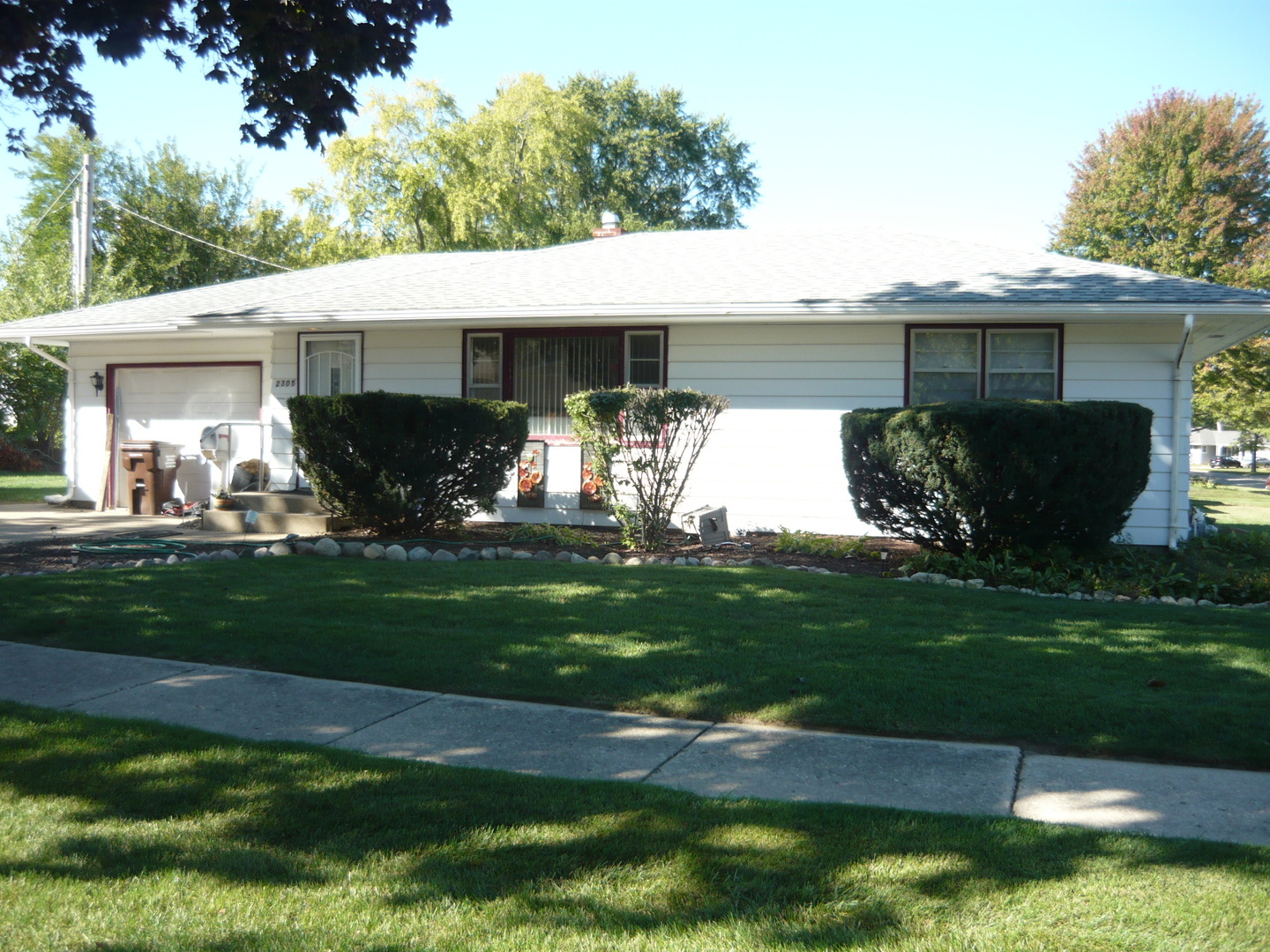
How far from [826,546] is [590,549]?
2.48 m

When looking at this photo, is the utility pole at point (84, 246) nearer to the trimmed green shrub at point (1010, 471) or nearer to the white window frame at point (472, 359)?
the white window frame at point (472, 359)

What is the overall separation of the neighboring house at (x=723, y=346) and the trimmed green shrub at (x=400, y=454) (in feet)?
6.82

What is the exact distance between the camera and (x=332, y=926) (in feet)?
9.33

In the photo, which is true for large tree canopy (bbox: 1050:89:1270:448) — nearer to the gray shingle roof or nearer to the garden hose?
the gray shingle roof

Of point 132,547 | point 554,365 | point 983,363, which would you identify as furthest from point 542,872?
point 554,365

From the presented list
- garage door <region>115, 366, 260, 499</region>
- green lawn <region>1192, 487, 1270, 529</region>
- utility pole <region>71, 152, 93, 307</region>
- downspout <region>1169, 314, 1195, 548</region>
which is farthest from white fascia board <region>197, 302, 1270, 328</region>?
utility pole <region>71, 152, 93, 307</region>

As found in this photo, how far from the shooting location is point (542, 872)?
3186 millimetres

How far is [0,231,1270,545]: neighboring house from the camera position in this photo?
36.2ft

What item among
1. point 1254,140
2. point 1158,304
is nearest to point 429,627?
point 1158,304

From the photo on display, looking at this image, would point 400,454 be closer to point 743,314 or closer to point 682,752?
point 743,314

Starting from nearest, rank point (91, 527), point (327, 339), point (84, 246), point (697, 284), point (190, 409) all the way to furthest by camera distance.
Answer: point (697, 284) < point (91, 527) < point (327, 339) < point (190, 409) < point (84, 246)

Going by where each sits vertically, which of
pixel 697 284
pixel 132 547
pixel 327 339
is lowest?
pixel 132 547

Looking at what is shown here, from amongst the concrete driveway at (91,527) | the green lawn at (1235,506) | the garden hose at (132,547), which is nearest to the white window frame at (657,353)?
the concrete driveway at (91,527)

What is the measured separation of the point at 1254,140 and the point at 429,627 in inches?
1255
